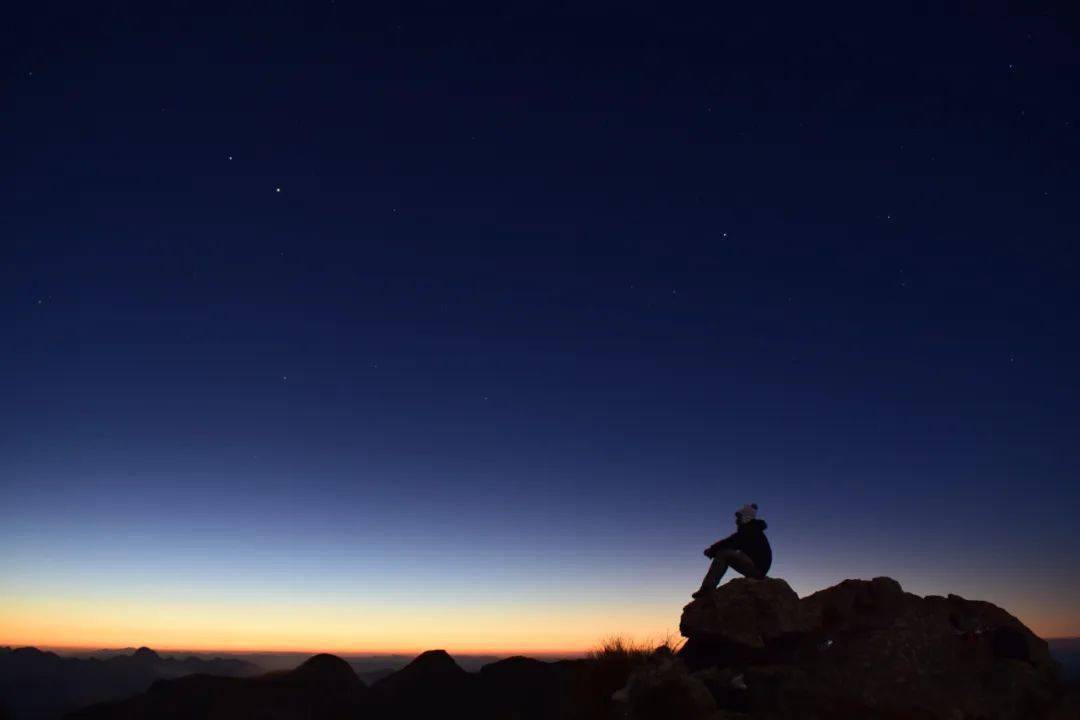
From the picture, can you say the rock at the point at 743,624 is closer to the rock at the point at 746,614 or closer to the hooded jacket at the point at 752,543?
the rock at the point at 746,614

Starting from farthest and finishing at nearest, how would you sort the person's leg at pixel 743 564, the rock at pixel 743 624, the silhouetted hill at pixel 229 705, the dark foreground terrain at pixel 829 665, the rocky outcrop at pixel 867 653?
the silhouetted hill at pixel 229 705
the person's leg at pixel 743 564
the rock at pixel 743 624
the rocky outcrop at pixel 867 653
the dark foreground terrain at pixel 829 665

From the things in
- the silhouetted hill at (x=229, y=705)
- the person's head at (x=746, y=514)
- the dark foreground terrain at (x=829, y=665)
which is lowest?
the silhouetted hill at (x=229, y=705)

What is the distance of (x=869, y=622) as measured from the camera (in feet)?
52.5

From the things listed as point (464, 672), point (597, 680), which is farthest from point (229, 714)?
point (597, 680)

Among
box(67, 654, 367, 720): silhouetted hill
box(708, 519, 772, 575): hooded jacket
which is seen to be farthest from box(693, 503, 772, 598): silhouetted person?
box(67, 654, 367, 720): silhouetted hill

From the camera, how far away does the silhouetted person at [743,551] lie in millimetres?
17578

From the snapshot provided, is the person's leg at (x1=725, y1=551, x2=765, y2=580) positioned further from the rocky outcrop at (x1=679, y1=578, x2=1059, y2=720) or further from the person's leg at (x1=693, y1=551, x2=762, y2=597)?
the rocky outcrop at (x1=679, y1=578, x2=1059, y2=720)

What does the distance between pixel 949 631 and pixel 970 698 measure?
74.4 inches

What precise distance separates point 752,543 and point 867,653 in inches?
145

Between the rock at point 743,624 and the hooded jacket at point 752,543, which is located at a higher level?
the hooded jacket at point 752,543

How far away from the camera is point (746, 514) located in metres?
17.7

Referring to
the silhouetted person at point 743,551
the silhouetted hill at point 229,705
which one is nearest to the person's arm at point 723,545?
the silhouetted person at point 743,551

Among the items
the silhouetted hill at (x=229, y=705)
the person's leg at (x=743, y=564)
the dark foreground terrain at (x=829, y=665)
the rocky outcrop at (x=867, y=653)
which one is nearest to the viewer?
the dark foreground terrain at (x=829, y=665)

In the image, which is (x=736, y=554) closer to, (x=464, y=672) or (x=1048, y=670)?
(x=1048, y=670)
